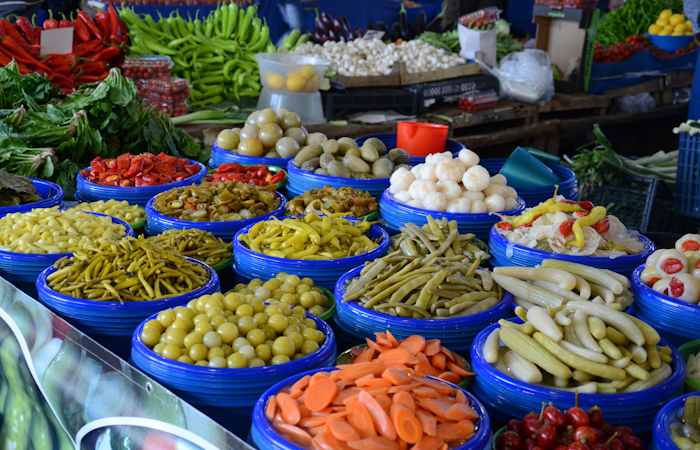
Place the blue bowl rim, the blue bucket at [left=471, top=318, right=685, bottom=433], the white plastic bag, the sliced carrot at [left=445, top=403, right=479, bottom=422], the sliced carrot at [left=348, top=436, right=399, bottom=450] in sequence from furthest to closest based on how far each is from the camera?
1. the white plastic bag
2. the blue bowl rim
3. the blue bucket at [left=471, top=318, right=685, bottom=433]
4. the sliced carrot at [left=445, top=403, right=479, bottom=422]
5. the sliced carrot at [left=348, top=436, right=399, bottom=450]

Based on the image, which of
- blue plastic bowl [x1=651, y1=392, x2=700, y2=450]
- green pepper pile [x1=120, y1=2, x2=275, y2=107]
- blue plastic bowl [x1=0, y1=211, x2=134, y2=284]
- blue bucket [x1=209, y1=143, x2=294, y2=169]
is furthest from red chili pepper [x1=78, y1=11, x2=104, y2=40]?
blue plastic bowl [x1=651, y1=392, x2=700, y2=450]

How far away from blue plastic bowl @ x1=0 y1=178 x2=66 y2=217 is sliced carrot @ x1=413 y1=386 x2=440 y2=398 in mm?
2111

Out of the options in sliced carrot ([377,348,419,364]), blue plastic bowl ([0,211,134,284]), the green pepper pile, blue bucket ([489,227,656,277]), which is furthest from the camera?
the green pepper pile

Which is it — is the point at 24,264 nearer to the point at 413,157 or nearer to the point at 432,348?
the point at 432,348

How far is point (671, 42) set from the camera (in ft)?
26.7

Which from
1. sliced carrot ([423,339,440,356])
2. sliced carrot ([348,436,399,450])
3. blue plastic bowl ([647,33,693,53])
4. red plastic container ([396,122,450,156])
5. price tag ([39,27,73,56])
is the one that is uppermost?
price tag ([39,27,73,56])

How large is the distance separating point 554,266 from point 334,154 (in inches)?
60.4

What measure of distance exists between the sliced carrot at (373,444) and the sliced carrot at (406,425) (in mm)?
30

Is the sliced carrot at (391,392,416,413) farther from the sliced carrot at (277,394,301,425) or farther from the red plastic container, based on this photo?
the red plastic container

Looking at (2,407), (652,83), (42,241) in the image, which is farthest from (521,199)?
(652,83)

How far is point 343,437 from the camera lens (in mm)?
1241

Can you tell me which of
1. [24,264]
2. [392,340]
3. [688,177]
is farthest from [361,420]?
[688,177]

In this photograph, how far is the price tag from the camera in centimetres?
434

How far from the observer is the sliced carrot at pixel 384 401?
1.32 m
